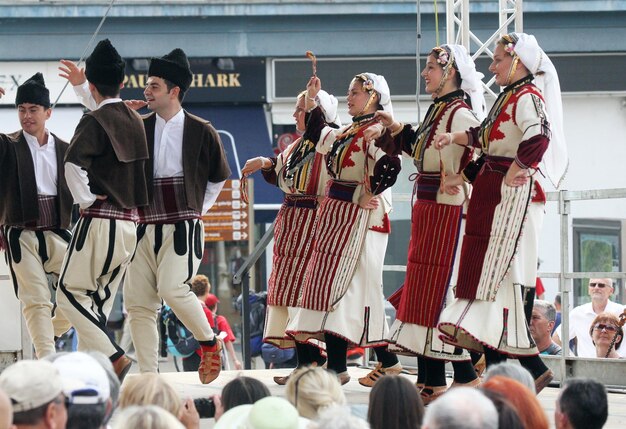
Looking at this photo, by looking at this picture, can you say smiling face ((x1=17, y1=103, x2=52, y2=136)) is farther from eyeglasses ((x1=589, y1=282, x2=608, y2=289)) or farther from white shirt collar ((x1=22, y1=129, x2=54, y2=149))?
eyeglasses ((x1=589, y1=282, x2=608, y2=289))

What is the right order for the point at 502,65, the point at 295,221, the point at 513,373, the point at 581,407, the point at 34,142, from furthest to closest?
the point at 295,221 → the point at 34,142 → the point at 502,65 → the point at 513,373 → the point at 581,407

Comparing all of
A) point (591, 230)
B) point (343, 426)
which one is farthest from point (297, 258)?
point (343, 426)

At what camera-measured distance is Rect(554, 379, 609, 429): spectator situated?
15.3 ft

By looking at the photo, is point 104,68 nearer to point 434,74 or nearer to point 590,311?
point 434,74

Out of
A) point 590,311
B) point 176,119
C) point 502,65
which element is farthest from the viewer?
point 590,311

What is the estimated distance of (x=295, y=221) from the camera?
26.9 feet

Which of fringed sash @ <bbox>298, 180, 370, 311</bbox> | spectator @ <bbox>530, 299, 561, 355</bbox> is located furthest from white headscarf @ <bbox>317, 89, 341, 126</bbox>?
spectator @ <bbox>530, 299, 561, 355</bbox>

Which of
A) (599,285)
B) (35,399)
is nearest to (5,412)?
(35,399)

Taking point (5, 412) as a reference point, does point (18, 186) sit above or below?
above

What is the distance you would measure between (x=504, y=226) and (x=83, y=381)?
10.0ft

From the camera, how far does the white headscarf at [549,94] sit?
6848 mm

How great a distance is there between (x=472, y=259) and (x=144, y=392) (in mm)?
2752

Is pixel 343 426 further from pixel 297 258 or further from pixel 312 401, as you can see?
pixel 297 258

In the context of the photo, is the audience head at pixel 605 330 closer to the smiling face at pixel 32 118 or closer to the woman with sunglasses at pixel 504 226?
the woman with sunglasses at pixel 504 226
